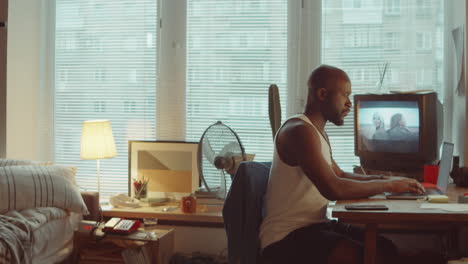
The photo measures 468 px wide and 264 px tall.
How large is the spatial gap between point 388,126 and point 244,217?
1.54m

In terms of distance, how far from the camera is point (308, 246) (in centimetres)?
197

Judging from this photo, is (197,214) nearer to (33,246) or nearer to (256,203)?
(33,246)

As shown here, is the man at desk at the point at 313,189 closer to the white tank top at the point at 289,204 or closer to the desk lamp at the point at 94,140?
the white tank top at the point at 289,204

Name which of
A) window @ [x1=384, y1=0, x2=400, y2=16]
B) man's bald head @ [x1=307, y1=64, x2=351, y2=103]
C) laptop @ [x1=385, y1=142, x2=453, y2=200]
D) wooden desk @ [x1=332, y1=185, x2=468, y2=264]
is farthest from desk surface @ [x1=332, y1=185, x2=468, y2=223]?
window @ [x1=384, y1=0, x2=400, y2=16]

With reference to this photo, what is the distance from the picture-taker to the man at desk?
1.99 metres

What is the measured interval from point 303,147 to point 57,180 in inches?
73.7

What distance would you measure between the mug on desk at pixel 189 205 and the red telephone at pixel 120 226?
33cm

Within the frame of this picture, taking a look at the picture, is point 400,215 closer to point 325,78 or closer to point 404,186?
point 404,186

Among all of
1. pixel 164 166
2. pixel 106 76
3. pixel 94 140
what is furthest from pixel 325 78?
pixel 106 76

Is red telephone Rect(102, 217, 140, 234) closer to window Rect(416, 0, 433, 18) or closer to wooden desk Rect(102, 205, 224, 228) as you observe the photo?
wooden desk Rect(102, 205, 224, 228)

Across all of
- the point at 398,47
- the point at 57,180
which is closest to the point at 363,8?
the point at 398,47

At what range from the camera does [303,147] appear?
2025 millimetres

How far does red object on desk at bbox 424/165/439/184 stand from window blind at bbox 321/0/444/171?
31.9 inches

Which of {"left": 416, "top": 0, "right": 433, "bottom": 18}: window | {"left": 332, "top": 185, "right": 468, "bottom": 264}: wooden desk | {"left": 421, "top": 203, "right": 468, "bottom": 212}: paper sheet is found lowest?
{"left": 332, "top": 185, "right": 468, "bottom": 264}: wooden desk
